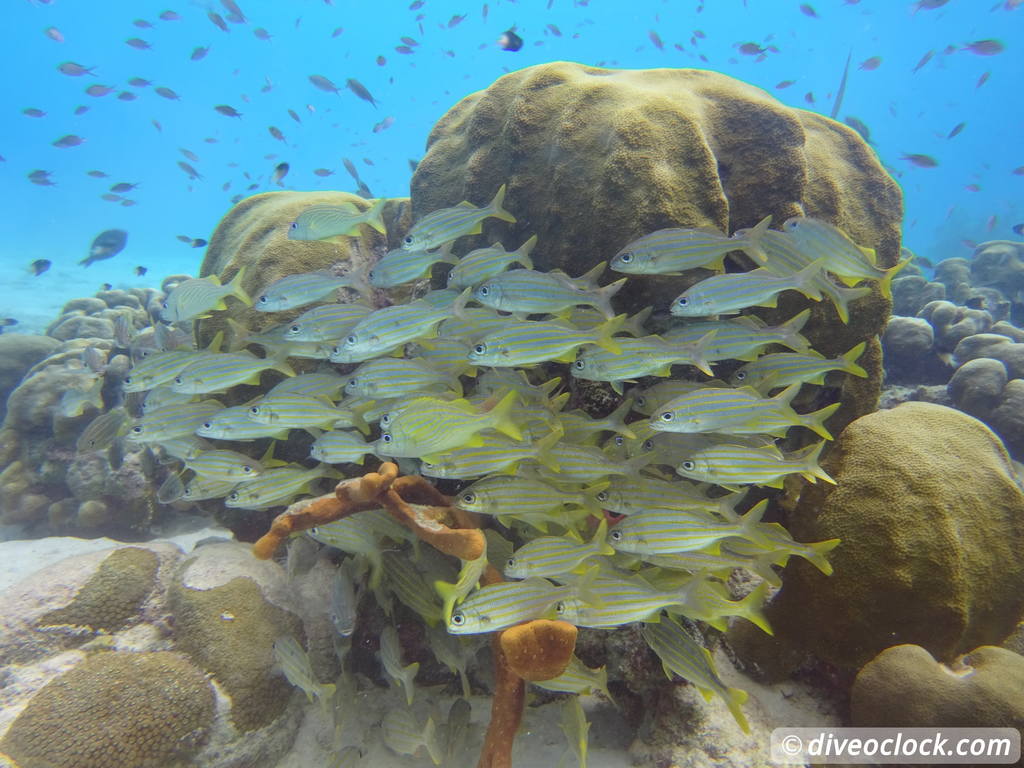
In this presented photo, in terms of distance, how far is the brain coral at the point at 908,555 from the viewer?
3.25m

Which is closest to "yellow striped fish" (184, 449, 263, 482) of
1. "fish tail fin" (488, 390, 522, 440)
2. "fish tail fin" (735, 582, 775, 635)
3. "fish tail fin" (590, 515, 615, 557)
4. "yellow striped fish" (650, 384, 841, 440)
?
"fish tail fin" (488, 390, 522, 440)

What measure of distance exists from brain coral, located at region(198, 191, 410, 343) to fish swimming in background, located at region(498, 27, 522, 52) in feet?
18.1

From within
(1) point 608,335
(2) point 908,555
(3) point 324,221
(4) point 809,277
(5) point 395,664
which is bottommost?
(5) point 395,664

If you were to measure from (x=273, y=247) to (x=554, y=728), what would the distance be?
5.27 meters

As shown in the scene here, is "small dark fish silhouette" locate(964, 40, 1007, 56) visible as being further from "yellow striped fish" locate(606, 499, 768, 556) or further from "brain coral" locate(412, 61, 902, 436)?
"yellow striped fish" locate(606, 499, 768, 556)

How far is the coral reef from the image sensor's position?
9.36 feet

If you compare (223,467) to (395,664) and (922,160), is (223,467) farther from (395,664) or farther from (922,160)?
(922,160)

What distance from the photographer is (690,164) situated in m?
4.09

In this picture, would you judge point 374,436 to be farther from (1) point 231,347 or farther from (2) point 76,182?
(2) point 76,182

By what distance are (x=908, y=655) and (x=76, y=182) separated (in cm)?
12584

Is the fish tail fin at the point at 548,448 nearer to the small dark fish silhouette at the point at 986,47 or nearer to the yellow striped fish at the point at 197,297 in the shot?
the yellow striped fish at the point at 197,297

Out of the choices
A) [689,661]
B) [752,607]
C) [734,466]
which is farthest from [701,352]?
[689,661]

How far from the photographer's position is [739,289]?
325 cm

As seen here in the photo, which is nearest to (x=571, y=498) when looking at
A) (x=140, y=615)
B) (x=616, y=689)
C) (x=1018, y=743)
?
(x=616, y=689)
